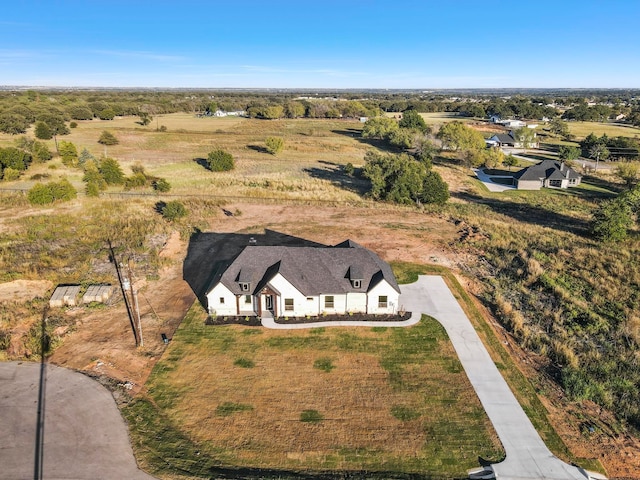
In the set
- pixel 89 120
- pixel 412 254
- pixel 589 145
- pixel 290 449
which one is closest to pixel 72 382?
Result: pixel 290 449

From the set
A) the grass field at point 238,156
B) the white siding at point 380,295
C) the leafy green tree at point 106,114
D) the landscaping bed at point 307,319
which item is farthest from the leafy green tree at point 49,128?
the white siding at point 380,295

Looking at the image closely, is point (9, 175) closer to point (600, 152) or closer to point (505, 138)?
point (505, 138)

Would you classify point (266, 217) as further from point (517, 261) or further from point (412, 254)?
point (517, 261)

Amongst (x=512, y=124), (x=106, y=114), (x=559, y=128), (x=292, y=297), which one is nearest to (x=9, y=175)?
(x=292, y=297)

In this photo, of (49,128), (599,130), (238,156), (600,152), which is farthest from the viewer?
(599,130)

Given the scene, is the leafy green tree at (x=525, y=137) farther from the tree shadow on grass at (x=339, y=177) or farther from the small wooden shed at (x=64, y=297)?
the small wooden shed at (x=64, y=297)

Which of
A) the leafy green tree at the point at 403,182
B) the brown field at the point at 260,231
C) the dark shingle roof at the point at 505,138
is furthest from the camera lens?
the dark shingle roof at the point at 505,138
